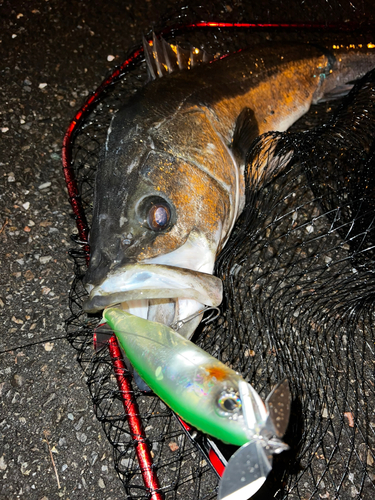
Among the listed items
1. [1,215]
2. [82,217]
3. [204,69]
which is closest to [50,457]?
[82,217]

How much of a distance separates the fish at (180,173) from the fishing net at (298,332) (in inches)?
10.1

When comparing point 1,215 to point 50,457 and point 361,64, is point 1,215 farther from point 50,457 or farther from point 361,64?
point 361,64

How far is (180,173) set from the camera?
237 cm

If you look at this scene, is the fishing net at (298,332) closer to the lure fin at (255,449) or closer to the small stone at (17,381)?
the small stone at (17,381)

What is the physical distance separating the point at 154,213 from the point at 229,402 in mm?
1114

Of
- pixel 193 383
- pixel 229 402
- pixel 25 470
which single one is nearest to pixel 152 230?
pixel 193 383

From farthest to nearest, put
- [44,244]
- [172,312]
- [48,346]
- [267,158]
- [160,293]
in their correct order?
[44,244] → [267,158] → [48,346] → [172,312] → [160,293]

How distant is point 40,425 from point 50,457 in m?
0.19

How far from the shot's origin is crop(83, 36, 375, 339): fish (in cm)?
201

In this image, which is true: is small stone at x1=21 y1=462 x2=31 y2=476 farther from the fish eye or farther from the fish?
the fish eye

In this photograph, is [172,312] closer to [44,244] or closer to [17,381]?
[17,381]

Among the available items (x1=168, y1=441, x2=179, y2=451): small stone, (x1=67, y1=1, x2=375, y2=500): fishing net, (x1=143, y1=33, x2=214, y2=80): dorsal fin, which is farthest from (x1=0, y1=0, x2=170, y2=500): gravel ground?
(x1=143, y1=33, x2=214, y2=80): dorsal fin

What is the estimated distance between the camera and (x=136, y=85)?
12.4 feet

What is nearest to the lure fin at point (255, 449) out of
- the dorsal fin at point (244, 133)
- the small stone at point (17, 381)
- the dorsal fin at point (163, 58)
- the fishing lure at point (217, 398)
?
the fishing lure at point (217, 398)
